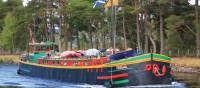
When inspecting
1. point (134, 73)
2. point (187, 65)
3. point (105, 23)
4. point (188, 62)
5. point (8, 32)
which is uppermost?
point (105, 23)

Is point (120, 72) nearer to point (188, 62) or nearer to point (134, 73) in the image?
point (134, 73)

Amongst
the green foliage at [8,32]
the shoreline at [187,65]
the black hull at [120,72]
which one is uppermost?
the green foliage at [8,32]

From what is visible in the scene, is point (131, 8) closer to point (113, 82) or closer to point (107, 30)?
point (107, 30)


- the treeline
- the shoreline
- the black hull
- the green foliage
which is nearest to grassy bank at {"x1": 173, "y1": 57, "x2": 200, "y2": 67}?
the shoreline

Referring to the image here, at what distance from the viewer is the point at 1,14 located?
157750mm

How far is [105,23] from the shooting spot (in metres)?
116

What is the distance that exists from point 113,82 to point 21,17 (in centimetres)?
9110

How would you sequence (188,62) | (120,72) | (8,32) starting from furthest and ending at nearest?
1. (8,32)
2. (188,62)
3. (120,72)

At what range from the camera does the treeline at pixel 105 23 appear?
9489 cm

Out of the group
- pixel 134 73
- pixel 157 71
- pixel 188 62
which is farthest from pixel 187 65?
pixel 134 73

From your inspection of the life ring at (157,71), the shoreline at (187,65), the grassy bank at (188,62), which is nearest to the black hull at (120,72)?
the life ring at (157,71)

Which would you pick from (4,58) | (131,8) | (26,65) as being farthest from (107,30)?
(26,65)

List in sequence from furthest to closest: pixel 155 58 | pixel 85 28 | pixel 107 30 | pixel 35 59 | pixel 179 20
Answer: pixel 85 28 < pixel 107 30 < pixel 179 20 < pixel 35 59 < pixel 155 58

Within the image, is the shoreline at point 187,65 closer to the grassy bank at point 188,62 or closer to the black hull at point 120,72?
the grassy bank at point 188,62
